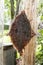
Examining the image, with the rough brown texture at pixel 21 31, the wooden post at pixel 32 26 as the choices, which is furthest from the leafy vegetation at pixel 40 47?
the rough brown texture at pixel 21 31

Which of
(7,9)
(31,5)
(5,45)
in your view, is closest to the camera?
(31,5)

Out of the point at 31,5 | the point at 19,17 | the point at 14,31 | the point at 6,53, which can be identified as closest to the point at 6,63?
the point at 6,53

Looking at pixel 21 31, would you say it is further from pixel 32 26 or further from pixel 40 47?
pixel 40 47

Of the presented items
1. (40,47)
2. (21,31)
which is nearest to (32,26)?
(21,31)

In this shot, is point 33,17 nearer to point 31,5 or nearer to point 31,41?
point 31,5

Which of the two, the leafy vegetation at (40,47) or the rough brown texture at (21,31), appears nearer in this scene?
the rough brown texture at (21,31)

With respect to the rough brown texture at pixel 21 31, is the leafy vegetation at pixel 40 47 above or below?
below

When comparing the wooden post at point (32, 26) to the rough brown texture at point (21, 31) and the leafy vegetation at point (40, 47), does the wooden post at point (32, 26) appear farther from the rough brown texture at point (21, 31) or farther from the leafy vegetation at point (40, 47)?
the leafy vegetation at point (40, 47)

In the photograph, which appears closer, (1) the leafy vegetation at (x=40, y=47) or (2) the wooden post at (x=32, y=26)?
(2) the wooden post at (x=32, y=26)
